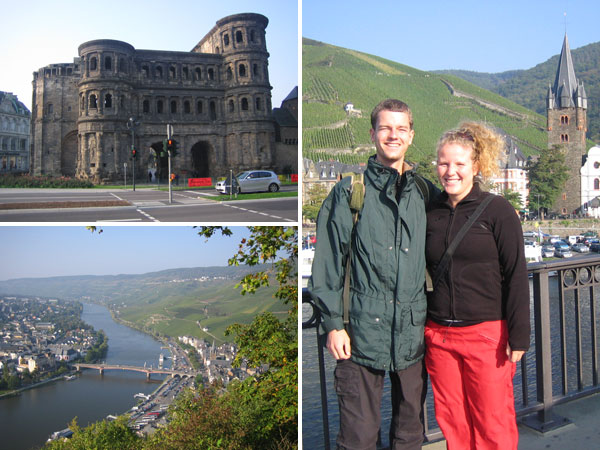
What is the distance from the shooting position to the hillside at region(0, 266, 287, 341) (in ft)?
13.6

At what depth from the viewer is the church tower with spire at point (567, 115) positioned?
10825 cm

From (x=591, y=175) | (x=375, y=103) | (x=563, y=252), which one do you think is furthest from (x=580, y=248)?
(x=375, y=103)

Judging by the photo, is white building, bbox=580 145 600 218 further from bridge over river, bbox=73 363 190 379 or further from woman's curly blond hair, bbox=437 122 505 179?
woman's curly blond hair, bbox=437 122 505 179

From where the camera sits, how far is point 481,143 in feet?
8.74

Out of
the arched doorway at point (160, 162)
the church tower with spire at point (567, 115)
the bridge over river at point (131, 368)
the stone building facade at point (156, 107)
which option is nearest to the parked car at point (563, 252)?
the church tower with spire at point (567, 115)

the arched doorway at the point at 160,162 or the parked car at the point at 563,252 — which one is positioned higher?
the arched doorway at the point at 160,162

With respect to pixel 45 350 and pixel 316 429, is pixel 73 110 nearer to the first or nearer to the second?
pixel 45 350

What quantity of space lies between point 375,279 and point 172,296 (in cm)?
242

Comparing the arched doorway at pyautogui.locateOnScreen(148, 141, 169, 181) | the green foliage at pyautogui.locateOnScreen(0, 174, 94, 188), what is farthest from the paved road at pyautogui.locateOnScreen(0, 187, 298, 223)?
the arched doorway at pyautogui.locateOnScreen(148, 141, 169, 181)

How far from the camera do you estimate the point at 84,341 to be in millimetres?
4273

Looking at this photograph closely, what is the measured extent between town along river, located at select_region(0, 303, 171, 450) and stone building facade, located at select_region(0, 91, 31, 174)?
4.02 feet

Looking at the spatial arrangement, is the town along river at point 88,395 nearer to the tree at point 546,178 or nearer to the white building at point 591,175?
the tree at point 546,178

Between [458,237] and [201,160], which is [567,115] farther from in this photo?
[458,237]

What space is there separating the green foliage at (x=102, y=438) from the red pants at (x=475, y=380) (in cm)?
284
